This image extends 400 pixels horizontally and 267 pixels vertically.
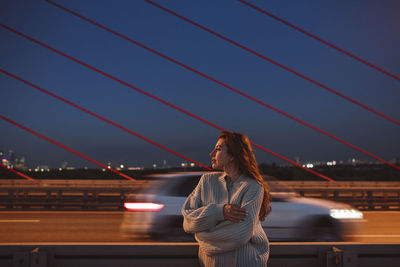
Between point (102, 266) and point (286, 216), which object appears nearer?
point (102, 266)

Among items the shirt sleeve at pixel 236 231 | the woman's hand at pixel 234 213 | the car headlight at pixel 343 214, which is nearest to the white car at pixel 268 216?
the car headlight at pixel 343 214

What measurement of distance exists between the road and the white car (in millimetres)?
506

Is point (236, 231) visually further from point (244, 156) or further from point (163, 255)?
point (163, 255)

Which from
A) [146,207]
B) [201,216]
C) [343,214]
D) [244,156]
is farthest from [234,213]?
[343,214]

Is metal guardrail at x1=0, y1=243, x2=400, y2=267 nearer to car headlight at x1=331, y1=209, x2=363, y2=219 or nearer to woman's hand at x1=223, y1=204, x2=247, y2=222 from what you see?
woman's hand at x1=223, y1=204, x2=247, y2=222

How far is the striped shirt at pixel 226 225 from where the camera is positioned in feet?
7.31

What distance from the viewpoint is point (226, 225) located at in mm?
2238

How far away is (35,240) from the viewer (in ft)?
26.7

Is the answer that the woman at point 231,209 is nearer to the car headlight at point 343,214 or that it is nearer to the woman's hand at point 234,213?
the woman's hand at point 234,213

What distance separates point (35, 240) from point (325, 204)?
231 inches

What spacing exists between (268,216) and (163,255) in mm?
3757

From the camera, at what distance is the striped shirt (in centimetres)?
223

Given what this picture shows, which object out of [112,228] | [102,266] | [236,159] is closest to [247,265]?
[236,159]

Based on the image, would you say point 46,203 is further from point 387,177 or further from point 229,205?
point 387,177
